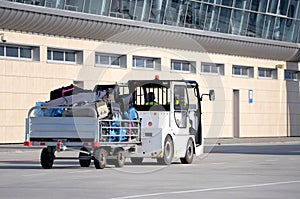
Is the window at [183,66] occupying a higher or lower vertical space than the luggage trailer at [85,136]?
higher

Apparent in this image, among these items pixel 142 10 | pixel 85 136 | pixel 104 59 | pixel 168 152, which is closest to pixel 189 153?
pixel 168 152

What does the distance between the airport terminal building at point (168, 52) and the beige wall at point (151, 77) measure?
0.06m

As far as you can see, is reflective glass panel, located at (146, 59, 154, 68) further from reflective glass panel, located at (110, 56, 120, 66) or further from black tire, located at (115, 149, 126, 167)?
black tire, located at (115, 149, 126, 167)

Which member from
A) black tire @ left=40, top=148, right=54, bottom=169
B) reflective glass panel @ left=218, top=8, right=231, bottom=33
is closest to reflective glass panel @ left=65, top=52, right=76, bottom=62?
reflective glass panel @ left=218, top=8, right=231, bottom=33

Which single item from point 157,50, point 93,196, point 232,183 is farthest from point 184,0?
point 93,196

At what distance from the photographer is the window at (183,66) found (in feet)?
173

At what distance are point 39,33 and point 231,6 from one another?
17670 mm

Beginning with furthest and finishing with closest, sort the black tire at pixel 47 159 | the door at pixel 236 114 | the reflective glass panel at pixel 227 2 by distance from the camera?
the door at pixel 236 114 < the reflective glass panel at pixel 227 2 < the black tire at pixel 47 159

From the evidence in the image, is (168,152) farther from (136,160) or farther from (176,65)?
(176,65)

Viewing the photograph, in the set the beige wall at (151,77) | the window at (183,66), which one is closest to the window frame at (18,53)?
the beige wall at (151,77)

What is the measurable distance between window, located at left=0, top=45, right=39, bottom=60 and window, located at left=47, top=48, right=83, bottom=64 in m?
1.07

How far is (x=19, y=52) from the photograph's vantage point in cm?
4181

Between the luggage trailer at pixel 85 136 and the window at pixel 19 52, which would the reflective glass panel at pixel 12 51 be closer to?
the window at pixel 19 52

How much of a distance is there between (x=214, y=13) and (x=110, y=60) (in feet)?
32.6
